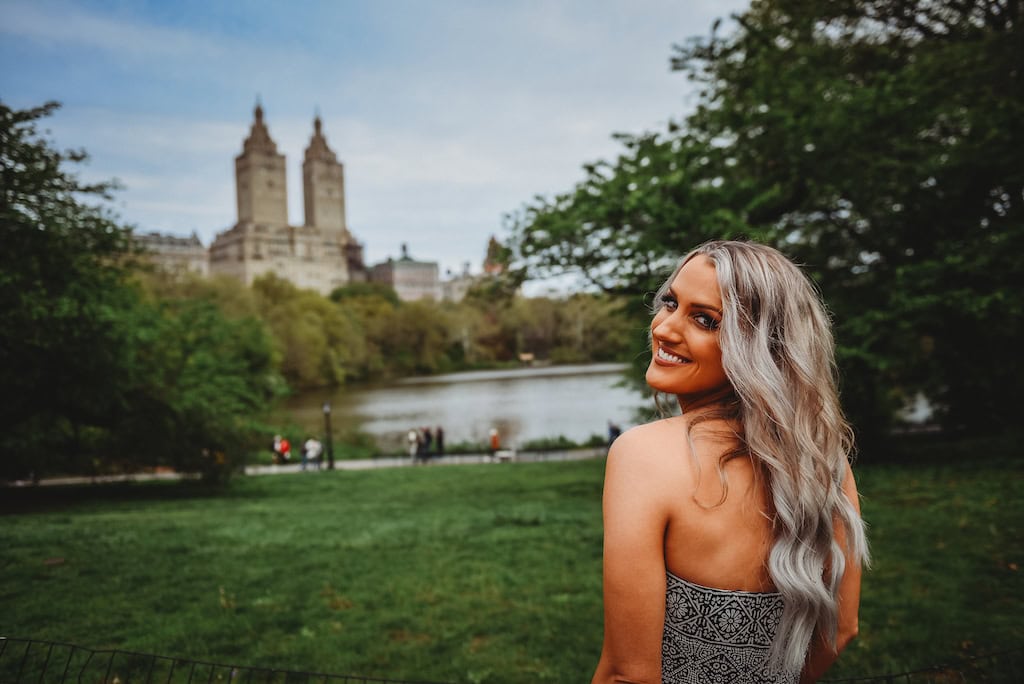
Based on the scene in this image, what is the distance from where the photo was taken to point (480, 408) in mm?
43906

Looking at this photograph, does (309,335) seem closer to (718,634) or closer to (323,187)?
(718,634)

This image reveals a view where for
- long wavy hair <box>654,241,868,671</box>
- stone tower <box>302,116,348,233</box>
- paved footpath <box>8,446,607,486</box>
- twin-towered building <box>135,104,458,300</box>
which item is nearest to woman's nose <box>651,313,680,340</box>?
long wavy hair <box>654,241,868,671</box>

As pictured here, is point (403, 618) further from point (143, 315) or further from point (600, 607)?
point (143, 315)

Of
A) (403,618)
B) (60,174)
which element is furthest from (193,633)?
(60,174)

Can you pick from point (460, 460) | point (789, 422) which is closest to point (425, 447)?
point (460, 460)

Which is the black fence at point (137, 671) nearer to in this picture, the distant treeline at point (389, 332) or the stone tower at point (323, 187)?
the distant treeline at point (389, 332)

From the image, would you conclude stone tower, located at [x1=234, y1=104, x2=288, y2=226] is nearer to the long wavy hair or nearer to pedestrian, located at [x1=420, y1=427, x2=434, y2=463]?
pedestrian, located at [x1=420, y1=427, x2=434, y2=463]

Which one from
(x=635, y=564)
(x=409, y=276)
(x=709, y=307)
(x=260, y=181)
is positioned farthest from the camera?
(x=409, y=276)

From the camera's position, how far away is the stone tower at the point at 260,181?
538 feet

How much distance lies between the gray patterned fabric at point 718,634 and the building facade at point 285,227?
14471cm

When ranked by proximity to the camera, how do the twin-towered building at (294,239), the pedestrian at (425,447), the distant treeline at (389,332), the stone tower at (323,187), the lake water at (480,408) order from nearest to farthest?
the pedestrian at (425,447)
the lake water at (480,408)
the distant treeline at (389,332)
the twin-towered building at (294,239)
the stone tower at (323,187)

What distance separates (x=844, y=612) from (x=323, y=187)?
19114cm

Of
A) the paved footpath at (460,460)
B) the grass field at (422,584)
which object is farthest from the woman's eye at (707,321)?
the paved footpath at (460,460)

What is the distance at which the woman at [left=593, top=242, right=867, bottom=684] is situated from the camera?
4.84 feet
